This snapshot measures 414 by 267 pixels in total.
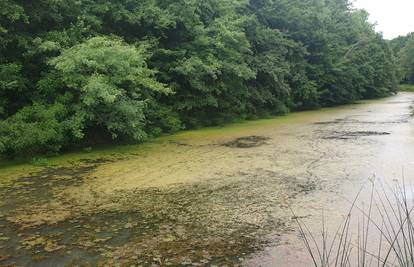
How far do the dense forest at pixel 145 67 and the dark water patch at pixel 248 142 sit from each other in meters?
1.97

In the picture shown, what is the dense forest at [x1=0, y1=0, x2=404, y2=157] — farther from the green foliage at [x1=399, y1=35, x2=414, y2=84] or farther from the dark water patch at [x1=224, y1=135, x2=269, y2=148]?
the green foliage at [x1=399, y1=35, x2=414, y2=84]

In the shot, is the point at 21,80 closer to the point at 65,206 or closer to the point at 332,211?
the point at 65,206

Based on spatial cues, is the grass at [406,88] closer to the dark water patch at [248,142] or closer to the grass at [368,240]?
the dark water patch at [248,142]

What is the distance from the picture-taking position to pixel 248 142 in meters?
10.0

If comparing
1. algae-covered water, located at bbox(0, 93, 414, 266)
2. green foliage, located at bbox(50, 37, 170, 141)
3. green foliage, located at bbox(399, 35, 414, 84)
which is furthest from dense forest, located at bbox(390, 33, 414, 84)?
green foliage, located at bbox(50, 37, 170, 141)

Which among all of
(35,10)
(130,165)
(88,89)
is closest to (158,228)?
(130,165)

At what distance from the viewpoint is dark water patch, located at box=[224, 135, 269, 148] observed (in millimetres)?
9539

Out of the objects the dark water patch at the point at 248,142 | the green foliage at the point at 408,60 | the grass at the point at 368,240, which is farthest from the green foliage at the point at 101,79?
the green foliage at the point at 408,60

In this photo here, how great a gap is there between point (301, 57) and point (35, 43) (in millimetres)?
14567

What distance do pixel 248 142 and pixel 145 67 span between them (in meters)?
2.97

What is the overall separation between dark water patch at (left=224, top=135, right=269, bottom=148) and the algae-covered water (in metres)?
0.07

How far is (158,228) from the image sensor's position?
13.6ft

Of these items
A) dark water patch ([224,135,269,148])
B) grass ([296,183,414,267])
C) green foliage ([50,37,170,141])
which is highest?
green foliage ([50,37,170,141])

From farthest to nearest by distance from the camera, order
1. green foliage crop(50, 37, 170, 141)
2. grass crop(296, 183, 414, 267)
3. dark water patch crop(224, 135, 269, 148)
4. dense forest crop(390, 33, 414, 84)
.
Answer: dense forest crop(390, 33, 414, 84), dark water patch crop(224, 135, 269, 148), green foliage crop(50, 37, 170, 141), grass crop(296, 183, 414, 267)
